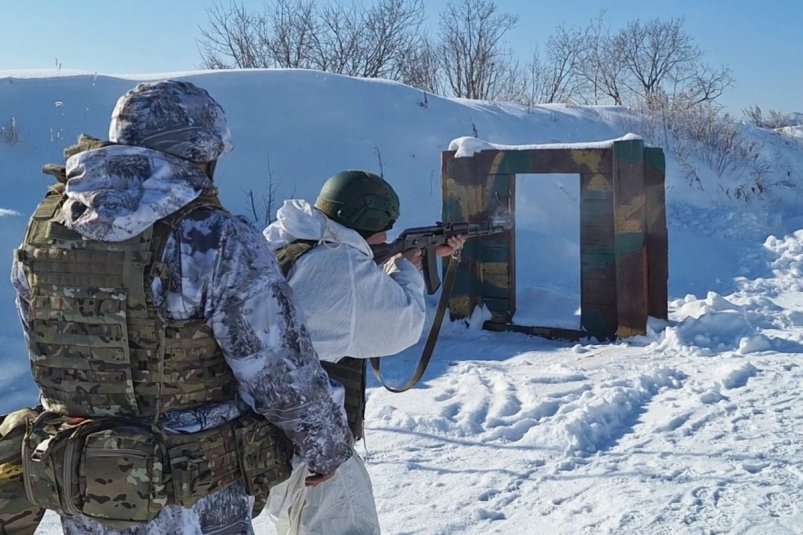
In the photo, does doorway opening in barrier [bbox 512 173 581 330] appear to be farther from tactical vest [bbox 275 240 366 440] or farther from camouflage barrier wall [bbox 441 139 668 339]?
tactical vest [bbox 275 240 366 440]

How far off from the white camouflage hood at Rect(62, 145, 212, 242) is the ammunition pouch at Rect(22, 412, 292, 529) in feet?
1.39

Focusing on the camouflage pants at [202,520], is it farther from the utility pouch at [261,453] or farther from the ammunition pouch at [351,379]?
the ammunition pouch at [351,379]

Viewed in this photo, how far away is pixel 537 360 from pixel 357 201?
11.9ft

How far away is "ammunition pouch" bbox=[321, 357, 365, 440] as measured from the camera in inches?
Answer: 100.0

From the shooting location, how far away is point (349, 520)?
8.15 ft

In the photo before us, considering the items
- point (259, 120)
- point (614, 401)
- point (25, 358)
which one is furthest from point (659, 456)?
point (259, 120)

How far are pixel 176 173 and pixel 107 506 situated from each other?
0.72 m

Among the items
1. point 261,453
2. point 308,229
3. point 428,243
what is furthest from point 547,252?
point 261,453

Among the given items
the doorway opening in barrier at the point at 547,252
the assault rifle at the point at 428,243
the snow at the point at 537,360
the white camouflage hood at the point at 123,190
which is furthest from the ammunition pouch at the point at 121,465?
the doorway opening in barrier at the point at 547,252

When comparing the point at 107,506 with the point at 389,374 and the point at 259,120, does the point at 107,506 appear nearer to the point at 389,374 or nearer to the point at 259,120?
the point at 389,374

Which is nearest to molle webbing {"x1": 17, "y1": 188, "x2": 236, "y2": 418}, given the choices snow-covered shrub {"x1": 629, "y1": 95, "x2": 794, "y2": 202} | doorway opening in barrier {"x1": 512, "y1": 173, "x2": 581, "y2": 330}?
doorway opening in barrier {"x1": 512, "y1": 173, "x2": 581, "y2": 330}

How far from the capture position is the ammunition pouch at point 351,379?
100.0 inches

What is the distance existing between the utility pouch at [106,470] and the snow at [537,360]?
5.64 ft

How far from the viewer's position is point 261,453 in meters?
1.85
